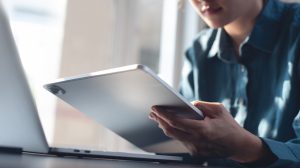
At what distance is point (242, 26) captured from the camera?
3.84ft

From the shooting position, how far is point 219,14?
3.45 ft

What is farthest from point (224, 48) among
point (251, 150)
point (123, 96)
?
point (123, 96)

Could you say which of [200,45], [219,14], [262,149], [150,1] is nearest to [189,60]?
[200,45]

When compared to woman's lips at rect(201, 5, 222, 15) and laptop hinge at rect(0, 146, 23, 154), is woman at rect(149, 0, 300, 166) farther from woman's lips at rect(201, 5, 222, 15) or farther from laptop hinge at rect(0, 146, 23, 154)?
laptop hinge at rect(0, 146, 23, 154)

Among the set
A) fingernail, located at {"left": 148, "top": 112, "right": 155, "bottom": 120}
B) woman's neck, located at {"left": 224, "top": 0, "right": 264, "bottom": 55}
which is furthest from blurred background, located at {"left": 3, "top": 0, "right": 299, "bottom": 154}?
fingernail, located at {"left": 148, "top": 112, "right": 155, "bottom": 120}

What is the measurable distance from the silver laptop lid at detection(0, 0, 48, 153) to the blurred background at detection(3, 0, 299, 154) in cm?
48

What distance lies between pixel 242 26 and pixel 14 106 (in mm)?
711

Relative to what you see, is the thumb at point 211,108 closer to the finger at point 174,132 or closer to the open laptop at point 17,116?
the finger at point 174,132

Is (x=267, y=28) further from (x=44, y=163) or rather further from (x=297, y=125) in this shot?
(x=44, y=163)

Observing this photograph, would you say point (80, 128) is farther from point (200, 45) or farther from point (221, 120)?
point (221, 120)

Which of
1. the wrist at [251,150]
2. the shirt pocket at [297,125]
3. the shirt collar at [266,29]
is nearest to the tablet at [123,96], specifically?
the wrist at [251,150]

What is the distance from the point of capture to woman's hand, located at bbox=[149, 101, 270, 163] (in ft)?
2.33

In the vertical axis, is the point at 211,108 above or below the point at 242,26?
below

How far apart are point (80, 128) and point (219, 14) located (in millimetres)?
597
